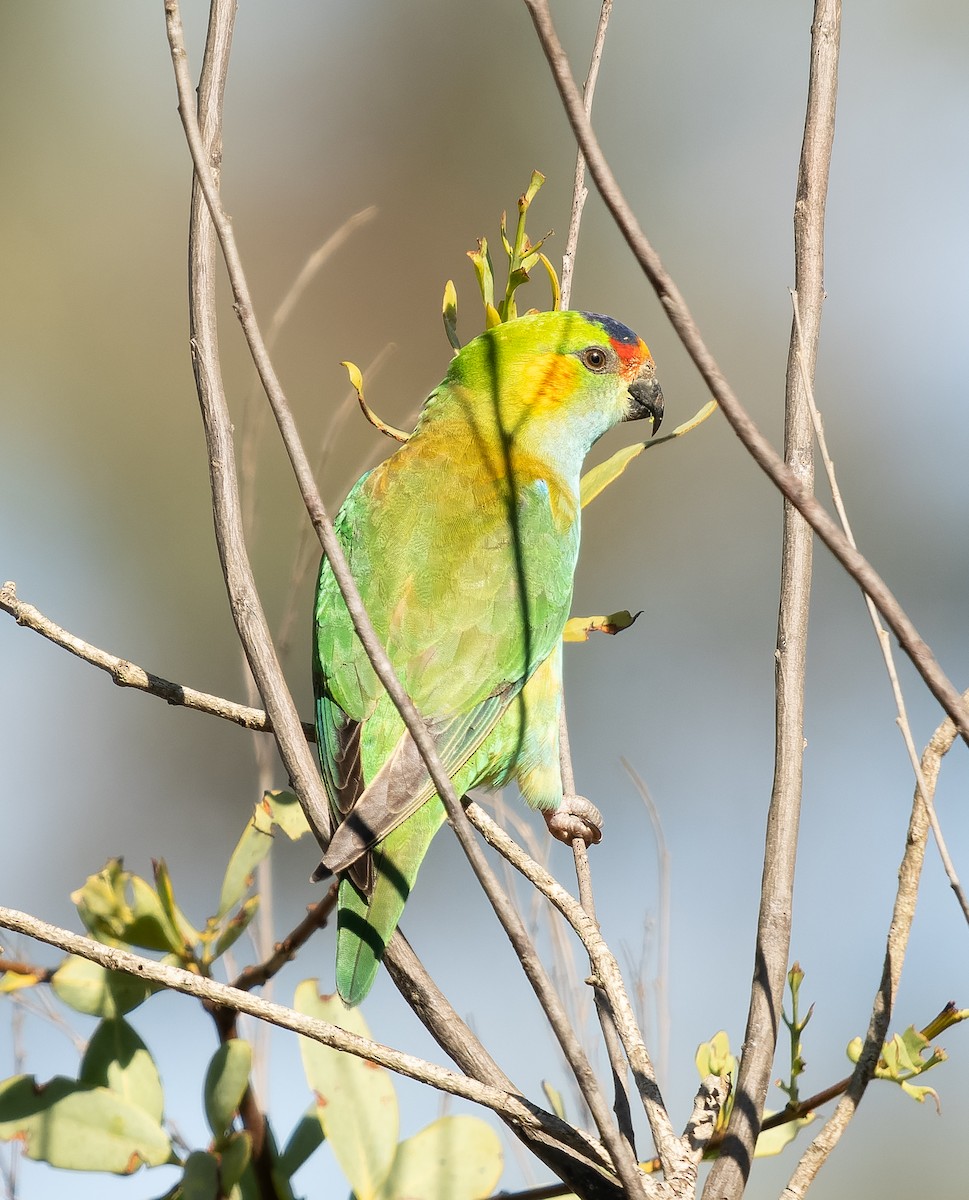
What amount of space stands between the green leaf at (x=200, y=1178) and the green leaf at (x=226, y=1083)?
0.07 meters

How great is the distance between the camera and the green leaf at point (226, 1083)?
53.7 inches

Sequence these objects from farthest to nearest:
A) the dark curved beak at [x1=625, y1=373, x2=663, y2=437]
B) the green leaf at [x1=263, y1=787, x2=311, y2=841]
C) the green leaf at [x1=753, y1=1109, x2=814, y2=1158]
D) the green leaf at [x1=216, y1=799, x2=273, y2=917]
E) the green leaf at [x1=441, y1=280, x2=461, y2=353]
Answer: the dark curved beak at [x1=625, y1=373, x2=663, y2=437], the green leaf at [x1=441, y1=280, x2=461, y2=353], the green leaf at [x1=263, y1=787, x2=311, y2=841], the green leaf at [x1=216, y1=799, x2=273, y2=917], the green leaf at [x1=753, y1=1109, x2=814, y2=1158]

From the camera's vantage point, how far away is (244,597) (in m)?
1.66

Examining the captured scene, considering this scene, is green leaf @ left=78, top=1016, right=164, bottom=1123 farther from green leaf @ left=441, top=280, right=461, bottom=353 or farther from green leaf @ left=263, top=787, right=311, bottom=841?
green leaf @ left=441, top=280, right=461, bottom=353

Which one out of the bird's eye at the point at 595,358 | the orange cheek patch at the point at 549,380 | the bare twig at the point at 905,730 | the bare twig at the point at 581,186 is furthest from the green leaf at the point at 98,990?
the bird's eye at the point at 595,358

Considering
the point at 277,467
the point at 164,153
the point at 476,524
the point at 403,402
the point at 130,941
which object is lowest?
the point at 130,941

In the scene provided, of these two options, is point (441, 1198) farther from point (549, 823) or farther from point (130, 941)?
point (549, 823)

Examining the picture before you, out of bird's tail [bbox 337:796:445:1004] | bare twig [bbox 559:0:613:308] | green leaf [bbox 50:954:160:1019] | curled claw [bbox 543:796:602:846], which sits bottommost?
green leaf [bbox 50:954:160:1019]

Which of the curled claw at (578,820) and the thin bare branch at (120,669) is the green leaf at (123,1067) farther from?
the curled claw at (578,820)

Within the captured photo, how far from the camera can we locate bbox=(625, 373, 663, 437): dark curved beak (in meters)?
3.08

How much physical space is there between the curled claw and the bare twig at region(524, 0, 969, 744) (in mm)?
1349

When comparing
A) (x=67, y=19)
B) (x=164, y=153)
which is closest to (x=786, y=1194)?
(x=164, y=153)

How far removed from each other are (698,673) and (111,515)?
111 inches

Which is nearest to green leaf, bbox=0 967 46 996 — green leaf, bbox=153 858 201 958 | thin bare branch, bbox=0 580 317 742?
green leaf, bbox=153 858 201 958
